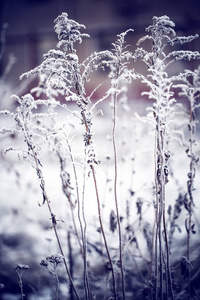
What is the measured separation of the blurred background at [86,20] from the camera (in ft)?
41.5

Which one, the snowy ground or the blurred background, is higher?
the blurred background

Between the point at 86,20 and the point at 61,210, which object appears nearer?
the point at 61,210

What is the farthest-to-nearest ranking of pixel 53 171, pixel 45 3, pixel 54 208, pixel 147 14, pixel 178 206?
pixel 45 3 → pixel 147 14 → pixel 53 171 → pixel 54 208 → pixel 178 206

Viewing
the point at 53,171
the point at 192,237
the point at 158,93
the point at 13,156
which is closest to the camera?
the point at 158,93

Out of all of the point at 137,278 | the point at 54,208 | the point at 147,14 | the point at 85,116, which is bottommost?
the point at 137,278

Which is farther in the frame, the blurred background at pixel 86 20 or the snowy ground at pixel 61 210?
the blurred background at pixel 86 20

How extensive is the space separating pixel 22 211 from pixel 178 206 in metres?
2.57

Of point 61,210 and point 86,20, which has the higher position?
point 86,20

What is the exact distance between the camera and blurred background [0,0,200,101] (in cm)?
1265

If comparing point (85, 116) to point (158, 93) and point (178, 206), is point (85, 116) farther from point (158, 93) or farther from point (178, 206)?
point (178, 206)

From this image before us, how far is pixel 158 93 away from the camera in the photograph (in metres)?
1.69

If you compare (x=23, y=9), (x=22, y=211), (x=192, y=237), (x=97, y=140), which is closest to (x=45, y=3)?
(x=23, y=9)

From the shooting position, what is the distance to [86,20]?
539 inches

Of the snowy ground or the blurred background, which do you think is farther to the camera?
the blurred background
